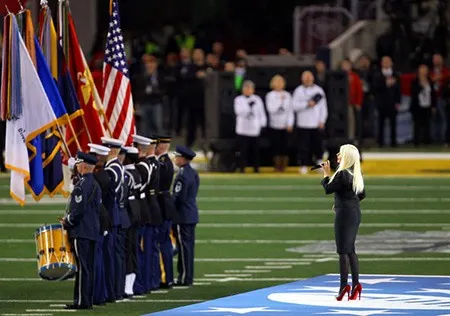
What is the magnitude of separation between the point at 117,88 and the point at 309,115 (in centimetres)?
1368

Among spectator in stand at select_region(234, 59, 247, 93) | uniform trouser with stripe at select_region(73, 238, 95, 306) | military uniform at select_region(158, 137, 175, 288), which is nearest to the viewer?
uniform trouser with stripe at select_region(73, 238, 95, 306)

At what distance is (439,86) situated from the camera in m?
44.1

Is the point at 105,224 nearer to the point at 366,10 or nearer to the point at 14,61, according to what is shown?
the point at 14,61

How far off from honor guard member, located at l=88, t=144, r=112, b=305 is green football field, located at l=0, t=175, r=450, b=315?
202 millimetres

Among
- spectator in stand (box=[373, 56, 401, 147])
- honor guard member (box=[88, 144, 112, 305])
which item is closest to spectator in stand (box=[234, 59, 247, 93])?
spectator in stand (box=[373, 56, 401, 147])

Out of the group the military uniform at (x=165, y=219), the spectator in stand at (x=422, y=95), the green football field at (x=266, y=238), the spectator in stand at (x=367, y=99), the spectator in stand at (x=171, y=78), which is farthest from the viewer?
the spectator in stand at (x=422, y=95)

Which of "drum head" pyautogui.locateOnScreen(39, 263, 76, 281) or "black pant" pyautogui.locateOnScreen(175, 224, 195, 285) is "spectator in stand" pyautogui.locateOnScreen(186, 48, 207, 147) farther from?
"drum head" pyautogui.locateOnScreen(39, 263, 76, 281)

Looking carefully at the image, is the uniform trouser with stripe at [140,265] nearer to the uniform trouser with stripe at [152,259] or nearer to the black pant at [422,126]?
the uniform trouser with stripe at [152,259]

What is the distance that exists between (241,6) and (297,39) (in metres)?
4.21

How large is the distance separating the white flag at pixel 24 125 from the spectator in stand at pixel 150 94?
21.1m

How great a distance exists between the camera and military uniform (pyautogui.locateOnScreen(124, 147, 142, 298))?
66.1ft

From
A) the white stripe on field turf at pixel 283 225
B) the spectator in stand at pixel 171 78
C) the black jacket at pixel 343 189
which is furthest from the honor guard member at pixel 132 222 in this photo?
the spectator in stand at pixel 171 78

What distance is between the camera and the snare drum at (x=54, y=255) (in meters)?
18.8

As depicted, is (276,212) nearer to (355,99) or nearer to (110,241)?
(110,241)
